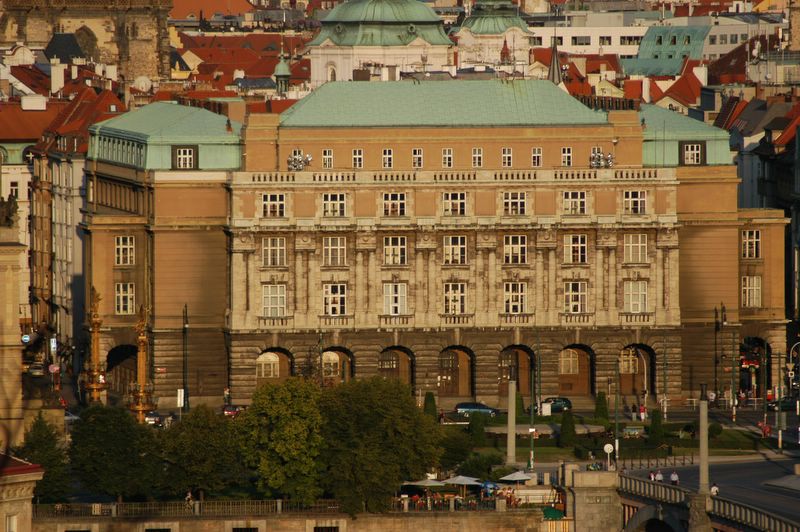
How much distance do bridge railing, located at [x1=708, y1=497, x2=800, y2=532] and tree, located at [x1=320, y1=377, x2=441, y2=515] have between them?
21766mm

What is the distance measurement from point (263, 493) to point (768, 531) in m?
36.8

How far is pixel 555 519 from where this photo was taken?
19312 centimetres

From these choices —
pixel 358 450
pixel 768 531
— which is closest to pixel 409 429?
pixel 358 450

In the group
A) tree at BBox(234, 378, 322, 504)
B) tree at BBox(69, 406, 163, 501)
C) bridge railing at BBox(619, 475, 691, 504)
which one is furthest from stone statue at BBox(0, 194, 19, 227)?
bridge railing at BBox(619, 475, 691, 504)

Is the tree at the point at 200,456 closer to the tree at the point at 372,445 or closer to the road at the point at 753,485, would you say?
the tree at the point at 372,445

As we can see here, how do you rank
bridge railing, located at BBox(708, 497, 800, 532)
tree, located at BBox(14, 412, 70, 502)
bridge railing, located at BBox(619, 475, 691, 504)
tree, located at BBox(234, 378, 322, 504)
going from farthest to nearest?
1. tree, located at BBox(234, 378, 322, 504)
2. tree, located at BBox(14, 412, 70, 502)
3. bridge railing, located at BBox(619, 475, 691, 504)
4. bridge railing, located at BBox(708, 497, 800, 532)

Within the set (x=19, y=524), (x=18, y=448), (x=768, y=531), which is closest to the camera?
(x=768, y=531)

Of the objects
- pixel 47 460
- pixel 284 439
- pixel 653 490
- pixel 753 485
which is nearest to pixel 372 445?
pixel 284 439

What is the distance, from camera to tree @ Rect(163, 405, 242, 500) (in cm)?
19338

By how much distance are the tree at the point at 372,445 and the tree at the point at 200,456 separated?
4.59 m

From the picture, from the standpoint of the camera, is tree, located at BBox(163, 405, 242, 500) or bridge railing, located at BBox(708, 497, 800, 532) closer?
bridge railing, located at BBox(708, 497, 800, 532)

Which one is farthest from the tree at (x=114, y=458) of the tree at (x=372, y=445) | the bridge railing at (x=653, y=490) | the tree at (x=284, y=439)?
the bridge railing at (x=653, y=490)

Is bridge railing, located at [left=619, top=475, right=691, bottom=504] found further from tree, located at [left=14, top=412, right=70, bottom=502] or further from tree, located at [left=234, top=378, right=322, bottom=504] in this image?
tree, located at [left=14, top=412, right=70, bottom=502]

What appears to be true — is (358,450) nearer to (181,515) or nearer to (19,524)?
(181,515)
